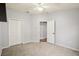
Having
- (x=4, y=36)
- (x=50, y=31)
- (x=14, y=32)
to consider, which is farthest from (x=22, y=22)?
(x=50, y=31)

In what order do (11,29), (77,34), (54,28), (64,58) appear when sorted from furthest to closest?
(77,34) < (54,28) < (11,29) < (64,58)

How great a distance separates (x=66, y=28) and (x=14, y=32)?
1608mm

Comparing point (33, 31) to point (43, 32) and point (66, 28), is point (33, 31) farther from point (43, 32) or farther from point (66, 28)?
point (66, 28)

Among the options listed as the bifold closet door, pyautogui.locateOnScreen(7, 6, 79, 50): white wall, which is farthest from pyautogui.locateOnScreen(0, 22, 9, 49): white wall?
pyautogui.locateOnScreen(7, 6, 79, 50): white wall

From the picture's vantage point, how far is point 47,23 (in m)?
2.69

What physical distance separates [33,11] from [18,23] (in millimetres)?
486

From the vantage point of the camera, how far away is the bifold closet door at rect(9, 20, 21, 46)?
2.49 m

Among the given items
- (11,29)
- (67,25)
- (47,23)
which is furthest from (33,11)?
(67,25)

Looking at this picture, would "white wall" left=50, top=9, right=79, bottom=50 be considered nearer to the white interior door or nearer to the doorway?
the white interior door

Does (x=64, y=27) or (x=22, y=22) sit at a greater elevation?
(x=22, y=22)

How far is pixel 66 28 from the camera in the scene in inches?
125

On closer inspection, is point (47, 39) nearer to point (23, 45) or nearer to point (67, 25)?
point (23, 45)

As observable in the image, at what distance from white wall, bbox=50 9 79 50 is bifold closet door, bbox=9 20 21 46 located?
1.01 m

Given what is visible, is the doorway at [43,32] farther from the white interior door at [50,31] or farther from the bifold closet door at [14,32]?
the bifold closet door at [14,32]
